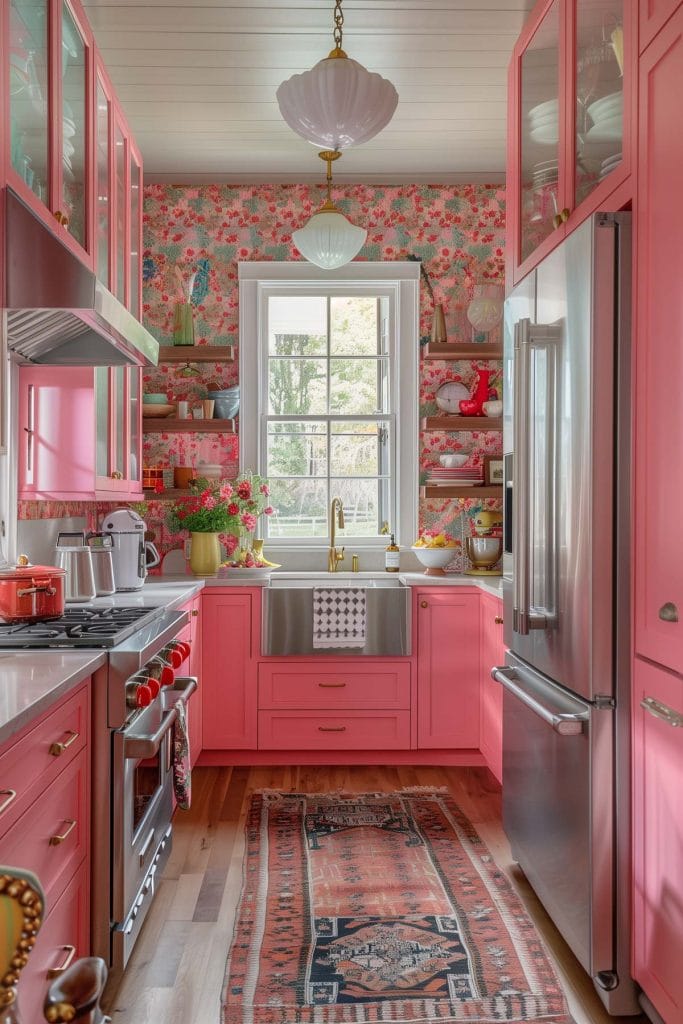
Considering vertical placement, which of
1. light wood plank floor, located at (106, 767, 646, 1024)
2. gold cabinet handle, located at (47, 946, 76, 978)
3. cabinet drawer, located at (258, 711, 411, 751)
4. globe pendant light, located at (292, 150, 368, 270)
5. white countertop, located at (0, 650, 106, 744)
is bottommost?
light wood plank floor, located at (106, 767, 646, 1024)

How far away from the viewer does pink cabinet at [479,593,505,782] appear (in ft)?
11.2

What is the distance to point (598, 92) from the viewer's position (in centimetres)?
207

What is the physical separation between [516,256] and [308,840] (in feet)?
7.12

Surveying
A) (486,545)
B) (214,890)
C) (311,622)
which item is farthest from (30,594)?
(486,545)

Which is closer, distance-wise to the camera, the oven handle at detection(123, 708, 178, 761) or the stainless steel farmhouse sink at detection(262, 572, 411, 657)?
the oven handle at detection(123, 708, 178, 761)

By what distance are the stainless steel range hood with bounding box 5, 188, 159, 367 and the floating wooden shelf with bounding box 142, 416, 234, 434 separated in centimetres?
140

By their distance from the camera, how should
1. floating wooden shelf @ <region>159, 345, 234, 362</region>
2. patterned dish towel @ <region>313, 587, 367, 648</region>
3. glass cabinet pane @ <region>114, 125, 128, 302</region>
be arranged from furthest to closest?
floating wooden shelf @ <region>159, 345, 234, 362</region>
patterned dish towel @ <region>313, 587, 367, 648</region>
glass cabinet pane @ <region>114, 125, 128, 302</region>

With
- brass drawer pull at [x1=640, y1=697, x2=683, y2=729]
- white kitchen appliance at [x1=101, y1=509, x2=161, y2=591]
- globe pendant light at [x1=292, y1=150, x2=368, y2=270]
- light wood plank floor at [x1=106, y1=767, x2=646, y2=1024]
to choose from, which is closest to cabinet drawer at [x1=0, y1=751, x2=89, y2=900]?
light wood plank floor at [x1=106, y1=767, x2=646, y2=1024]

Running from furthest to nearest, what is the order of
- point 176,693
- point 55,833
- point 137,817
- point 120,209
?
point 120,209, point 176,693, point 137,817, point 55,833

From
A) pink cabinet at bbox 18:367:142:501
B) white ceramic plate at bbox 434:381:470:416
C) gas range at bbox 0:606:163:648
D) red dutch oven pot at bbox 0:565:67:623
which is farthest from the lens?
white ceramic plate at bbox 434:381:470:416

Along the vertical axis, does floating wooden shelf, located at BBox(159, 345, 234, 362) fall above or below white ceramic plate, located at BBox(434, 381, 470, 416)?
above

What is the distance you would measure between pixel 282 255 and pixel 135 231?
98 cm

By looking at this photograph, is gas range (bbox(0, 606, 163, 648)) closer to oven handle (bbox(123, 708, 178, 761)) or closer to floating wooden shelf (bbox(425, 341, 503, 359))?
oven handle (bbox(123, 708, 178, 761))

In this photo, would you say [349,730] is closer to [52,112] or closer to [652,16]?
[52,112]
